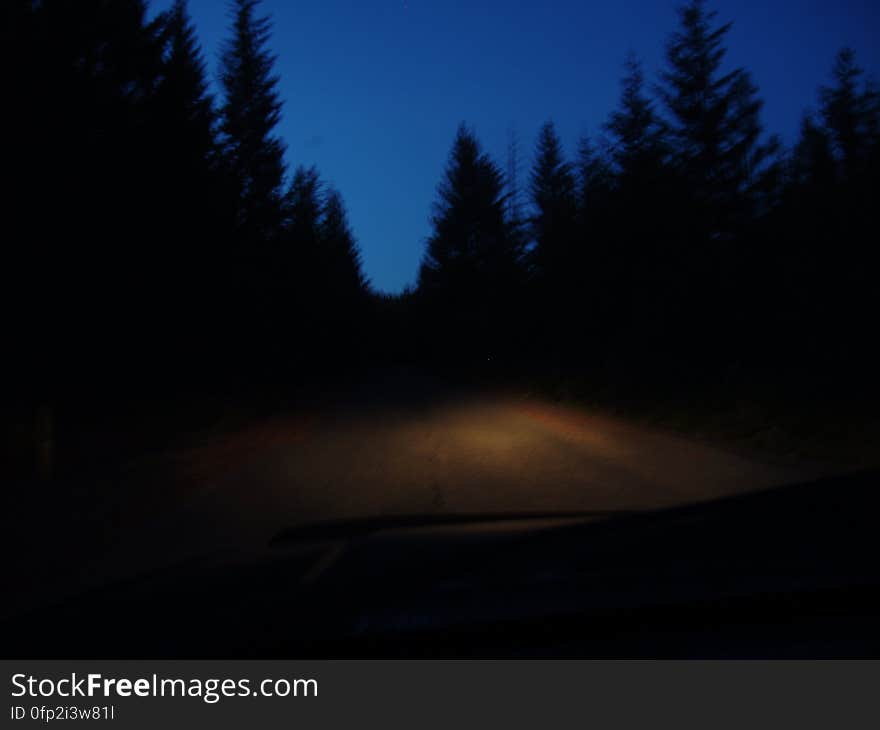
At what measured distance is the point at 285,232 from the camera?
26062mm

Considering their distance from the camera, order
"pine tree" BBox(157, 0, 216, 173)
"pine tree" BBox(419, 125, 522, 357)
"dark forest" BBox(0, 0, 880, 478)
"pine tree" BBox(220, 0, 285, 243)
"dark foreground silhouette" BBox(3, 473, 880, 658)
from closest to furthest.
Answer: "dark foreground silhouette" BBox(3, 473, 880, 658), "dark forest" BBox(0, 0, 880, 478), "pine tree" BBox(157, 0, 216, 173), "pine tree" BBox(220, 0, 285, 243), "pine tree" BBox(419, 125, 522, 357)

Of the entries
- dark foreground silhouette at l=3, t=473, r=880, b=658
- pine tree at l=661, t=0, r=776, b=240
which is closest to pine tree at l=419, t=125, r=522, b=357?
pine tree at l=661, t=0, r=776, b=240

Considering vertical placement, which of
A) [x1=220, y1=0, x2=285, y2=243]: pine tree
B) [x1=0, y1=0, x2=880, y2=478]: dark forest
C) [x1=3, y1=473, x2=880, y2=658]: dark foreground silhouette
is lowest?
[x1=3, y1=473, x2=880, y2=658]: dark foreground silhouette

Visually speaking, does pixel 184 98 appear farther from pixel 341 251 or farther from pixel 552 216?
pixel 341 251

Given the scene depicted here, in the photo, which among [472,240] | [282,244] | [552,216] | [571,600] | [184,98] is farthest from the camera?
[472,240]

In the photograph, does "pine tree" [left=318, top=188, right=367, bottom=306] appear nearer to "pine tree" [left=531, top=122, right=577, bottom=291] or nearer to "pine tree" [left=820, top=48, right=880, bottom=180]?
"pine tree" [left=531, top=122, right=577, bottom=291]

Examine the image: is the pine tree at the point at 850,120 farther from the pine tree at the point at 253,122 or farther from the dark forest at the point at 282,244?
the pine tree at the point at 253,122

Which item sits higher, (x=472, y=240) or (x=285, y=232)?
(x=472, y=240)

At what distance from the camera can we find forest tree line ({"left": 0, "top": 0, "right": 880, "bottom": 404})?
988 cm

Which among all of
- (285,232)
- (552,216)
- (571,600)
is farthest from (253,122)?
(571,600)

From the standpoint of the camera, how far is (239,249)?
18.6m

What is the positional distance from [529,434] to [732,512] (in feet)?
34.9

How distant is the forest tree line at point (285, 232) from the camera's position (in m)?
9.88
